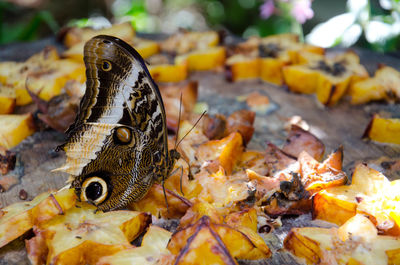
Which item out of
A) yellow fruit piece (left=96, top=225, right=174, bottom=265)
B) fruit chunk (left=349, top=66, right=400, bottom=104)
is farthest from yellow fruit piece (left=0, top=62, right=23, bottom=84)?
fruit chunk (left=349, top=66, right=400, bottom=104)

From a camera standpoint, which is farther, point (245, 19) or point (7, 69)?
point (245, 19)

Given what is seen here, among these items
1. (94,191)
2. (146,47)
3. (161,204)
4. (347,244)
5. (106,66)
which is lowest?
(347,244)

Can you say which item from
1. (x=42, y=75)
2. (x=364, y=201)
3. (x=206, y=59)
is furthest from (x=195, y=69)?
(x=364, y=201)

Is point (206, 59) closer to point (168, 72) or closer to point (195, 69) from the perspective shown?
point (195, 69)

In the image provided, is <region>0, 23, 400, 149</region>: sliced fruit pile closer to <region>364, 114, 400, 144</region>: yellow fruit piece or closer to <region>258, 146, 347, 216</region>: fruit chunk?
<region>364, 114, 400, 144</region>: yellow fruit piece

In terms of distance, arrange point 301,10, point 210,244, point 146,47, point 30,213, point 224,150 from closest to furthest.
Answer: point 210,244, point 30,213, point 224,150, point 146,47, point 301,10

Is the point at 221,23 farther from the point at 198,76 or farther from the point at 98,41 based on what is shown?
the point at 98,41

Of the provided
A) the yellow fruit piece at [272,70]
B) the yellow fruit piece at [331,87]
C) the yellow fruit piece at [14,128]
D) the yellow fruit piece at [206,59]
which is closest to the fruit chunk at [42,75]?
the yellow fruit piece at [14,128]
